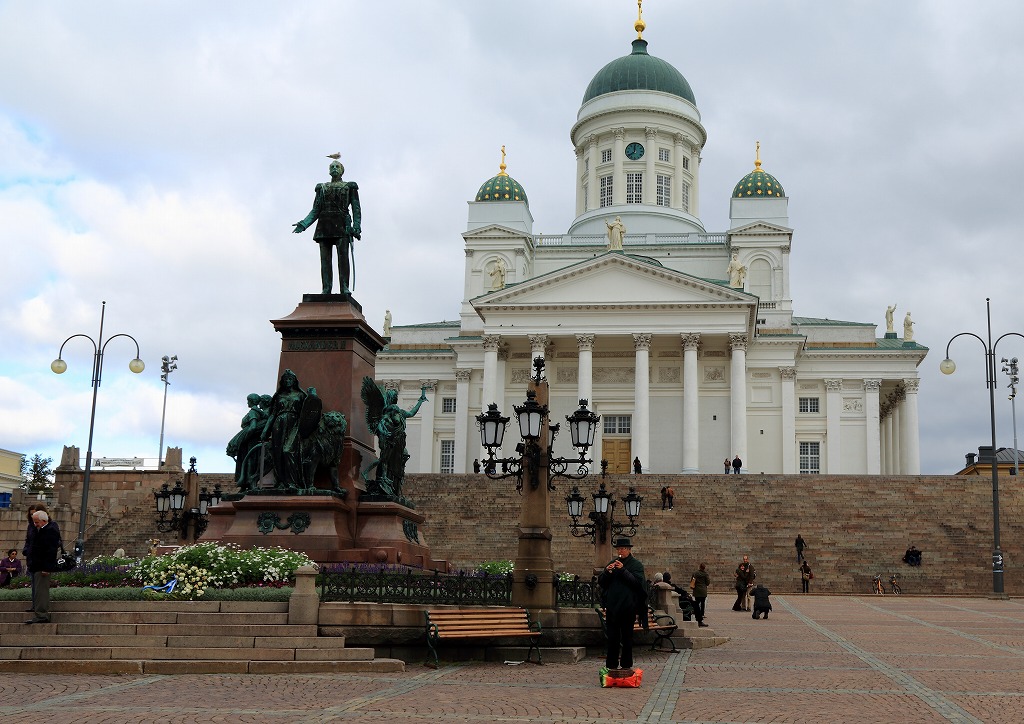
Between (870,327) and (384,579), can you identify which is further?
(870,327)

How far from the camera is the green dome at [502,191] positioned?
247 ft

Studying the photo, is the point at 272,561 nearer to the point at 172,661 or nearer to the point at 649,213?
the point at 172,661

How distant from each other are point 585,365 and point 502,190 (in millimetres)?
17670

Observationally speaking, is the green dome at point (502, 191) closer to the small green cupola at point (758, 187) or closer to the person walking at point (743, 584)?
the small green cupola at point (758, 187)

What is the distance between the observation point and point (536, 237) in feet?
249

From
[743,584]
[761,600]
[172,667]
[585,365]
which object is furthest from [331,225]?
[585,365]

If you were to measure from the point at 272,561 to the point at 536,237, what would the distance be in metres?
61.0

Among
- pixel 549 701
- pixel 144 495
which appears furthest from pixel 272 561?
pixel 144 495

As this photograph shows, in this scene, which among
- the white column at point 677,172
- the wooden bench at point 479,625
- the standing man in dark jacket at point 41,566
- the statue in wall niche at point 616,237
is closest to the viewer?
the standing man in dark jacket at point 41,566

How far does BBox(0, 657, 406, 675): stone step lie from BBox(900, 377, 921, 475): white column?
5649 cm

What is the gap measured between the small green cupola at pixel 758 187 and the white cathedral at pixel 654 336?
0.48 feet

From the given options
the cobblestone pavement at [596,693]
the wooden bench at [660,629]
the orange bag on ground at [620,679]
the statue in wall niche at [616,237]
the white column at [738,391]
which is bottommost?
the cobblestone pavement at [596,693]

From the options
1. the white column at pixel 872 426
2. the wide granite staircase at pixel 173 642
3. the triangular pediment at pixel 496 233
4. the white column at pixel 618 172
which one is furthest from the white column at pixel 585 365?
the wide granite staircase at pixel 173 642

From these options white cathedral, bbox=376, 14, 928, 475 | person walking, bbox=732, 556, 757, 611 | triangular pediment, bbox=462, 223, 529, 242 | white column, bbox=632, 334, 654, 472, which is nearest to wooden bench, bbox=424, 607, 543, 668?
person walking, bbox=732, 556, 757, 611
